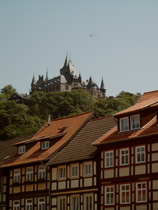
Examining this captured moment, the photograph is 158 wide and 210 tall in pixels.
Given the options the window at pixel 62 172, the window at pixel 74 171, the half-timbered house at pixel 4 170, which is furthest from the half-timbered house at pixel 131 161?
the half-timbered house at pixel 4 170

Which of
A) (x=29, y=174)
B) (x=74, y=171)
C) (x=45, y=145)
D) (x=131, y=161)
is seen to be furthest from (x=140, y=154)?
(x=29, y=174)

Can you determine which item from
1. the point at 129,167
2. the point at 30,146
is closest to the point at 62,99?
the point at 30,146

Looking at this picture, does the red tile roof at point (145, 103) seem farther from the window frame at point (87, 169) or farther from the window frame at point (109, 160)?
the window frame at point (87, 169)

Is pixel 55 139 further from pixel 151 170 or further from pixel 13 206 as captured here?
pixel 151 170

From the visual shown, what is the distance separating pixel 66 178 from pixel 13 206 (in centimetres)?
649

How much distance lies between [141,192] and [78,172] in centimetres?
636

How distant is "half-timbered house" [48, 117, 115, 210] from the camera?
41031mm

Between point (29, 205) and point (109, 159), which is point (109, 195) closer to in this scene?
point (109, 159)

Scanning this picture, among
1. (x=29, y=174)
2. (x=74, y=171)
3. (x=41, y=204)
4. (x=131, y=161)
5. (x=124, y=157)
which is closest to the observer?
(x=131, y=161)

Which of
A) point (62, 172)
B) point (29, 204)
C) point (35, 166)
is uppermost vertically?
point (35, 166)

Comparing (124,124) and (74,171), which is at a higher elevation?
(124,124)

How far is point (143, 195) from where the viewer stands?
3697 cm

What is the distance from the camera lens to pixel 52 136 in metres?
46.6

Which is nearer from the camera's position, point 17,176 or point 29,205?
point 29,205
